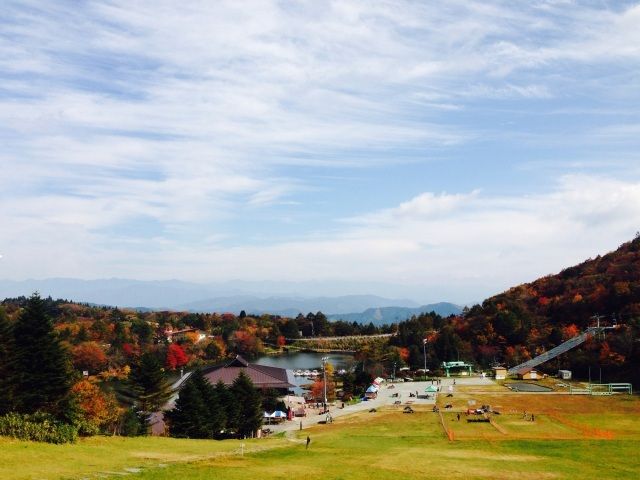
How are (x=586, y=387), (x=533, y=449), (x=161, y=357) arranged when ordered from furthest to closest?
(x=161, y=357) < (x=586, y=387) < (x=533, y=449)

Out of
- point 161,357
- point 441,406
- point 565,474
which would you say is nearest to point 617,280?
point 441,406

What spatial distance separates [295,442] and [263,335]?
147m

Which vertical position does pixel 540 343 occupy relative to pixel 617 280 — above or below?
below

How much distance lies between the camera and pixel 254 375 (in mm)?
83312

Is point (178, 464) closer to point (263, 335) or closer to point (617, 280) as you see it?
point (617, 280)

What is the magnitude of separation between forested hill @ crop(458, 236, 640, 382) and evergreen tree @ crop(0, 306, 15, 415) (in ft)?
272

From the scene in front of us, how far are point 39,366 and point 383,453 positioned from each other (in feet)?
86.5

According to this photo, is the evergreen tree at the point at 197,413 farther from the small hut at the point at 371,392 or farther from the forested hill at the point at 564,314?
the forested hill at the point at 564,314

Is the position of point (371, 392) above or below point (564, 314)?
below

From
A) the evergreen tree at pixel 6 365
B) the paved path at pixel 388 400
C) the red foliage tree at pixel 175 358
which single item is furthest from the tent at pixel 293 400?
the red foliage tree at pixel 175 358

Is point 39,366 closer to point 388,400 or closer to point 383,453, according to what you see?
point 383,453

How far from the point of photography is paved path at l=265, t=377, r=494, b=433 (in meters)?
62.7

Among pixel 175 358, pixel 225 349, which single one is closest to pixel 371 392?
pixel 175 358

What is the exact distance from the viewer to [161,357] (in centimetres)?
12938
